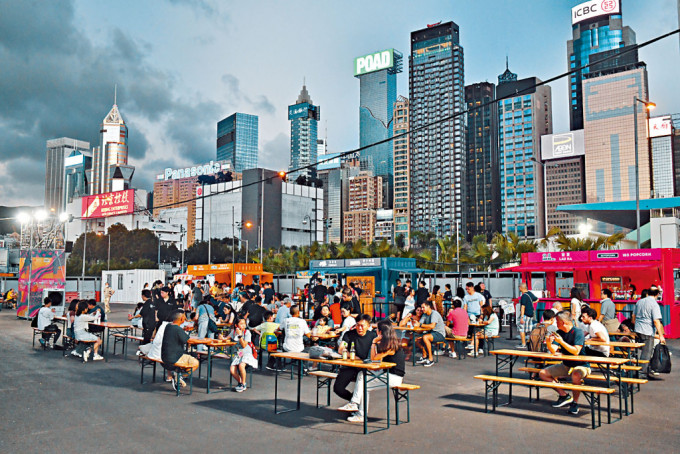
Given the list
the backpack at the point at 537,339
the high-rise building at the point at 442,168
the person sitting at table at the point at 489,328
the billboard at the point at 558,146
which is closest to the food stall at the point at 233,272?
the person sitting at table at the point at 489,328

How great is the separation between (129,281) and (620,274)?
3261 cm

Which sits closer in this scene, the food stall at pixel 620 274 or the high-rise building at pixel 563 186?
the food stall at pixel 620 274

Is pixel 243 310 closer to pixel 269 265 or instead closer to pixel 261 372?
pixel 261 372

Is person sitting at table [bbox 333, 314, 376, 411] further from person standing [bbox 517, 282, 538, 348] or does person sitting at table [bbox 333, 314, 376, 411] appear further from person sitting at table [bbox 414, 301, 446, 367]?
person standing [bbox 517, 282, 538, 348]

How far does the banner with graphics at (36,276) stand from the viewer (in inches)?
994

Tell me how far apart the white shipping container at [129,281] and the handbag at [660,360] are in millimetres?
33722

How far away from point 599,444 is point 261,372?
7196mm

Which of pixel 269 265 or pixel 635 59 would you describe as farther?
pixel 635 59

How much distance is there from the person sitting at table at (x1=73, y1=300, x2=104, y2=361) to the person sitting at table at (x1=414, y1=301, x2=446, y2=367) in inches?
309

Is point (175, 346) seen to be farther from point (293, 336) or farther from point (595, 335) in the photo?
point (595, 335)

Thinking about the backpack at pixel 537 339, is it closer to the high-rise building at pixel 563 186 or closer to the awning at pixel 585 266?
the awning at pixel 585 266

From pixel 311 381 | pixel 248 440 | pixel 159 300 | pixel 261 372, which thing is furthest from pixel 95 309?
pixel 248 440

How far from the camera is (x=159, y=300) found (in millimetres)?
12391

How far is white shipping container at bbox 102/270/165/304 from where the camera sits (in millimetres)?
39625
